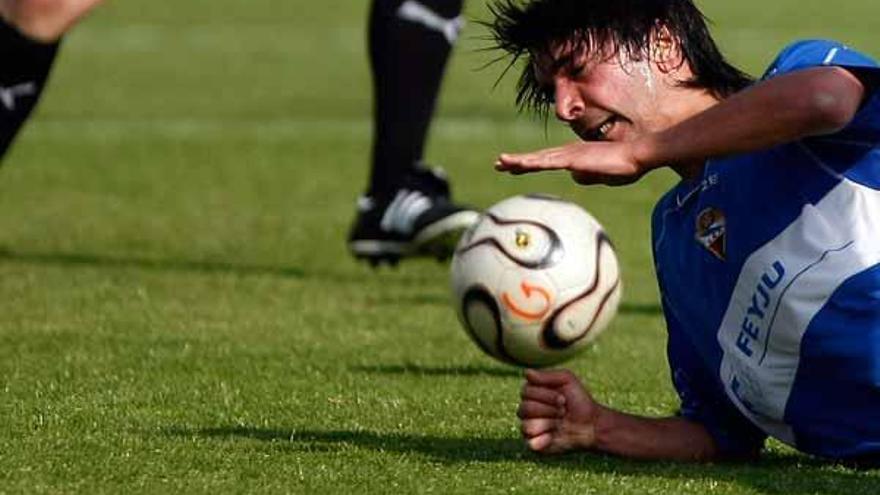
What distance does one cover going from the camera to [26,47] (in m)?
6.39

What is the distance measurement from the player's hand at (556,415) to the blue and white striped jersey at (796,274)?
0.91ft

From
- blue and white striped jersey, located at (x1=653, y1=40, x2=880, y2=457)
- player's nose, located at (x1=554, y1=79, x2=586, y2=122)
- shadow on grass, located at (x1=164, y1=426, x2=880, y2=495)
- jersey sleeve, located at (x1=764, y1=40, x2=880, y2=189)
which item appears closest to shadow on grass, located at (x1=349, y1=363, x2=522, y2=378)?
shadow on grass, located at (x1=164, y1=426, x2=880, y2=495)

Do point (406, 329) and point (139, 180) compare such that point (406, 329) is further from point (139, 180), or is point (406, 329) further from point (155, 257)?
point (139, 180)

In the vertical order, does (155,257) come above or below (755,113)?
below

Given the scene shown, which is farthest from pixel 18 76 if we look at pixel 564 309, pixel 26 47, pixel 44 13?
pixel 564 309

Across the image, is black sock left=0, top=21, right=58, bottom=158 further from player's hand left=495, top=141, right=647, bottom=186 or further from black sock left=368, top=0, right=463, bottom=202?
player's hand left=495, top=141, right=647, bottom=186

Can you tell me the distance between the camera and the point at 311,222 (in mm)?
9367

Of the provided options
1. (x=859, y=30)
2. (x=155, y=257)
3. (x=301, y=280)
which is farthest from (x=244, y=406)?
(x=859, y=30)

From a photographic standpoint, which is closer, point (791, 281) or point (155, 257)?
point (791, 281)

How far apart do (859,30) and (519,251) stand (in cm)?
1382

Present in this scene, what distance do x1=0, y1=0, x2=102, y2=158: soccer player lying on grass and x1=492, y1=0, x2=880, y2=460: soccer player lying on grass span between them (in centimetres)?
183

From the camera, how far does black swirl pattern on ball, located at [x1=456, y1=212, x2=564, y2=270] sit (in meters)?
4.54

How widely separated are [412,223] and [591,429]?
304 centimetres

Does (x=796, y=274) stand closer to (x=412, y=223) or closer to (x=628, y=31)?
(x=628, y=31)
